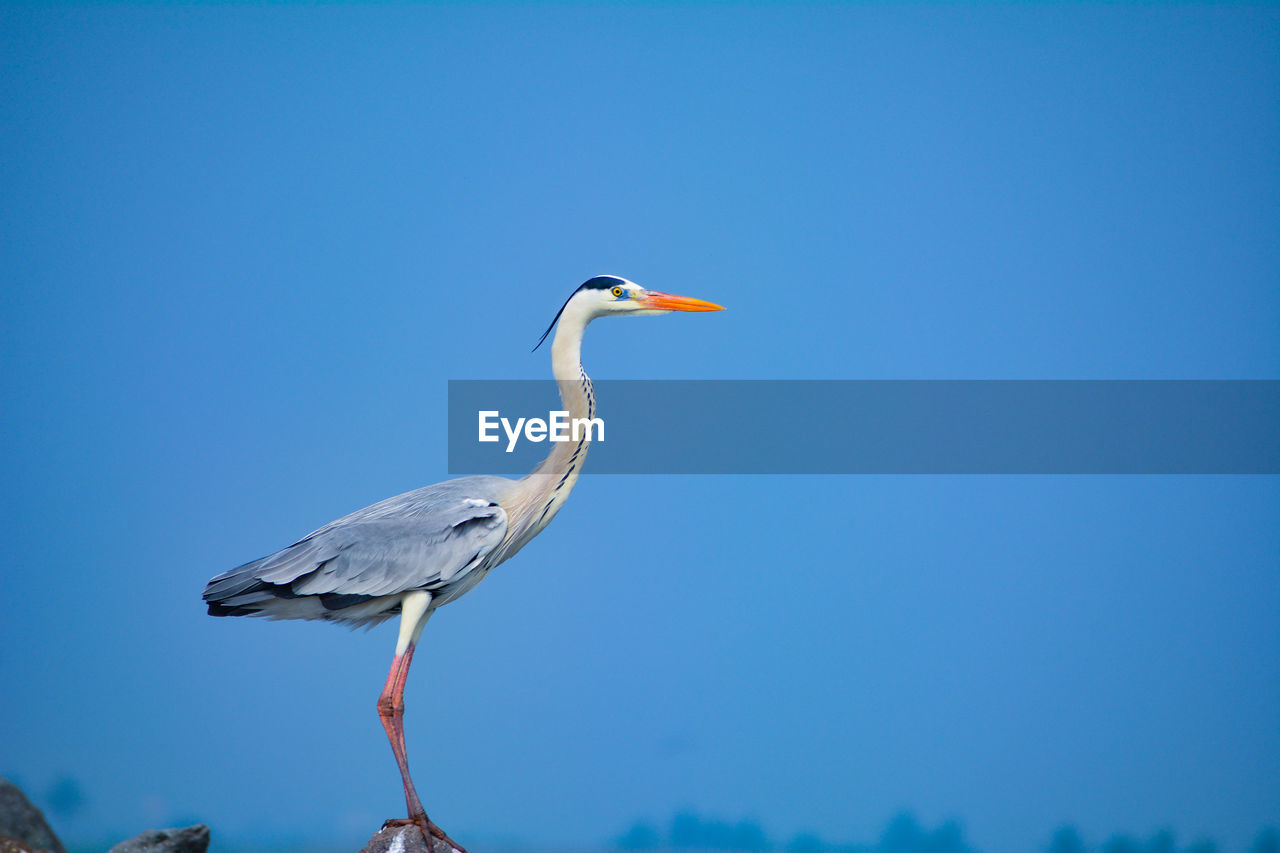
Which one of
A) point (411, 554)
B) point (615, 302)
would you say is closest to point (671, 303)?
point (615, 302)

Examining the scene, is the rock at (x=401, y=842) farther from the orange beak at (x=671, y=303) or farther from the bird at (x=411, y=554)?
the orange beak at (x=671, y=303)

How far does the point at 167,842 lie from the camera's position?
15.2ft

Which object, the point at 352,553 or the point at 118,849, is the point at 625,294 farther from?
the point at 118,849

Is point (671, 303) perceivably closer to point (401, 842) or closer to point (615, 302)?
point (615, 302)

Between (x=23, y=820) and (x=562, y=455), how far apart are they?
116 inches

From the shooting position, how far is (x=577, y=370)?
4555 mm

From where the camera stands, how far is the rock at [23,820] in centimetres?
470

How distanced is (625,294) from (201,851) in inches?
124

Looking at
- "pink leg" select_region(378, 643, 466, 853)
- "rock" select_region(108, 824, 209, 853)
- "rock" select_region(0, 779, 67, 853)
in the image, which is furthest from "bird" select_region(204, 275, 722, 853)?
"rock" select_region(0, 779, 67, 853)

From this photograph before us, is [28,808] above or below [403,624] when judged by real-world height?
below

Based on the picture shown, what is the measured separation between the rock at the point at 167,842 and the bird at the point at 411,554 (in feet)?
3.67

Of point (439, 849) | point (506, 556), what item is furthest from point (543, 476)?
point (439, 849)

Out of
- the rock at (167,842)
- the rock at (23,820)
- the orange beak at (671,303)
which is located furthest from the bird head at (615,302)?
the rock at (23,820)

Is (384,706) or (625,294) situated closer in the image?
(384,706)
